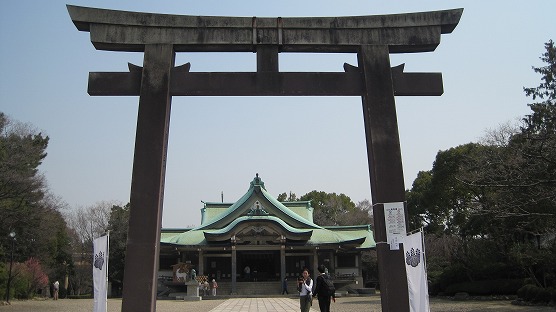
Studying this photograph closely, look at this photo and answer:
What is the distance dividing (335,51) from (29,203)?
2052cm

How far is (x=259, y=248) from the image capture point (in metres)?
33.9

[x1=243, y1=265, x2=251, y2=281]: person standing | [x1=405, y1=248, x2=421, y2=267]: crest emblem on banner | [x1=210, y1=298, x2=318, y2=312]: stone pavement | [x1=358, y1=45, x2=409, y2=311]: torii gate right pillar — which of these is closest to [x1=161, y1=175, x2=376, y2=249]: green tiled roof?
[x1=243, y1=265, x2=251, y2=281]: person standing

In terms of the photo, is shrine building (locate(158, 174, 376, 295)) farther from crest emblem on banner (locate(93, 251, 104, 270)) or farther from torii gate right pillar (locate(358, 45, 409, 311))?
torii gate right pillar (locate(358, 45, 409, 311))

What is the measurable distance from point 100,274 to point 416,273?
5.01 meters

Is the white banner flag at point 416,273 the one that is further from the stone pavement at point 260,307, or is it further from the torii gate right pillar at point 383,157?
the stone pavement at point 260,307

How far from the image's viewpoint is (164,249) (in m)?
34.8

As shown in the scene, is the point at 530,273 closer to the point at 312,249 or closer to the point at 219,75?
the point at 312,249

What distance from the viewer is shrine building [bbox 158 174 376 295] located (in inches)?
1308

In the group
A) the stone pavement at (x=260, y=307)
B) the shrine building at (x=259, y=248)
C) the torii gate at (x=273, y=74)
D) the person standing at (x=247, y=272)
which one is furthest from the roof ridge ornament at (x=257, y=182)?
the torii gate at (x=273, y=74)

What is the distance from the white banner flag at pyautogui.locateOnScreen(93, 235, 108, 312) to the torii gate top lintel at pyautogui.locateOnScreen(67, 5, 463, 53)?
132 inches

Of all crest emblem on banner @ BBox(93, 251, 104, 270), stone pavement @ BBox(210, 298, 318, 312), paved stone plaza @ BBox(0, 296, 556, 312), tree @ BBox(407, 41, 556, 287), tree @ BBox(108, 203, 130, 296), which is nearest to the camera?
crest emblem on banner @ BBox(93, 251, 104, 270)

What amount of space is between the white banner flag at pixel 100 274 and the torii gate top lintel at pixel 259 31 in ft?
11.0

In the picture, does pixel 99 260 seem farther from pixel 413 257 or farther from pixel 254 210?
pixel 254 210

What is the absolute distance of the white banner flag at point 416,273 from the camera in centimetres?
749
